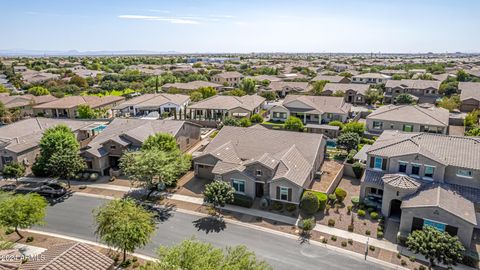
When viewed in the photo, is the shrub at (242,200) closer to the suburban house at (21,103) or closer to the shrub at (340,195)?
the shrub at (340,195)

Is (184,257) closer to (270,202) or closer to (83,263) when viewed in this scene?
(83,263)

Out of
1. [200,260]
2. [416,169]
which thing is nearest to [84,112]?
[200,260]

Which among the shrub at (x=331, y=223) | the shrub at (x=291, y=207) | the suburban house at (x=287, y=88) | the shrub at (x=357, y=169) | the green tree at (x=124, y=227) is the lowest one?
the shrub at (x=331, y=223)

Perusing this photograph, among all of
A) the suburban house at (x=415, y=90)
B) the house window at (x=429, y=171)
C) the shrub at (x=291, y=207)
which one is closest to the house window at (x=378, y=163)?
the house window at (x=429, y=171)

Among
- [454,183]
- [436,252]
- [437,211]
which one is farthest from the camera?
[454,183]

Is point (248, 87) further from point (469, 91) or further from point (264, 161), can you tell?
point (264, 161)

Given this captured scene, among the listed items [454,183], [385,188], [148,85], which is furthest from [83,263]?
[148,85]
